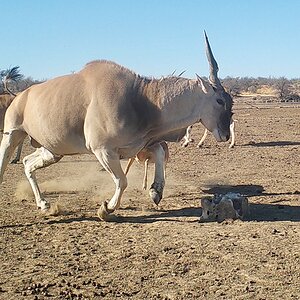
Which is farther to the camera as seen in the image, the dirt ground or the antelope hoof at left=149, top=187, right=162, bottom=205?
the antelope hoof at left=149, top=187, right=162, bottom=205

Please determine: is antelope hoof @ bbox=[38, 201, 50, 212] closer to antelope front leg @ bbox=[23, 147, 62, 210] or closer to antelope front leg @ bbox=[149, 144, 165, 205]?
antelope front leg @ bbox=[23, 147, 62, 210]

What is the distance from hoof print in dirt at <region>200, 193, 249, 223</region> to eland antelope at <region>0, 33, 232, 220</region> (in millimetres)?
877

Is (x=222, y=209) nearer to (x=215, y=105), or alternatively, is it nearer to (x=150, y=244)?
(x=215, y=105)

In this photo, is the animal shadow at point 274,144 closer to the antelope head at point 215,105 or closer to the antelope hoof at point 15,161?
the antelope hoof at point 15,161

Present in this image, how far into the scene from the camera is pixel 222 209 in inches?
389

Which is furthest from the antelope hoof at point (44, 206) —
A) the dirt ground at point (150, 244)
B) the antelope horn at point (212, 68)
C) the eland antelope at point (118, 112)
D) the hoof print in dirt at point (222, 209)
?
the antelope horn at point (212, 68)

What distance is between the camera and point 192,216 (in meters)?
10.3

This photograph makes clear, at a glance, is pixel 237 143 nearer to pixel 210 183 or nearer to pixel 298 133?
pixel 298 133

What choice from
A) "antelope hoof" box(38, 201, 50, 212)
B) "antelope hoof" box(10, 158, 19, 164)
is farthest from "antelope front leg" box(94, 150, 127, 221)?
"antelope hoof" box(10, 158, 19, 164)

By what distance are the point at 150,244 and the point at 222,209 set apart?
1923 mm

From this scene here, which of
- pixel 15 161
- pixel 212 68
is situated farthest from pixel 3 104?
pixel 212 68

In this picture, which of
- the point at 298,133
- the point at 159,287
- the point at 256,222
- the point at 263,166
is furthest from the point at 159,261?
the point at 298,133

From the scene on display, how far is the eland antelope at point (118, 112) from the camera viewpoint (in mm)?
9812

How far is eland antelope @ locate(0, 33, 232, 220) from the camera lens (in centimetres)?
981
